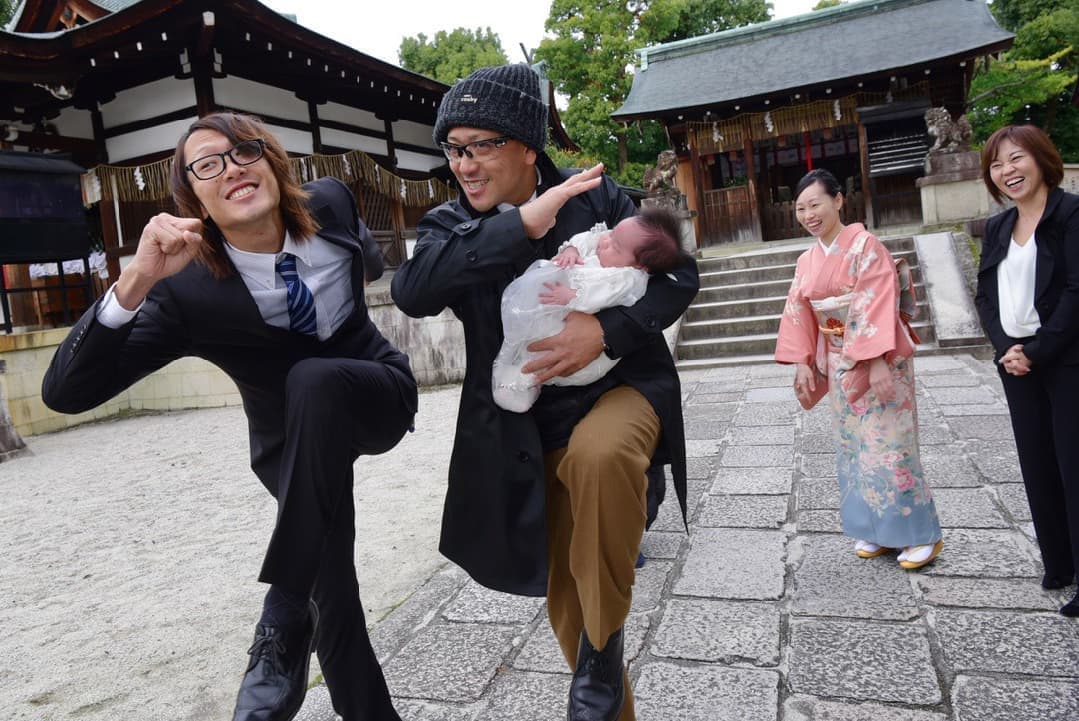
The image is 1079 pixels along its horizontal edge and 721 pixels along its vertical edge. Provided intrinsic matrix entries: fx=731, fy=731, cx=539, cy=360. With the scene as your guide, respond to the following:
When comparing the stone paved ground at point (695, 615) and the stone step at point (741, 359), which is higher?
the stone step at point (741, 359)

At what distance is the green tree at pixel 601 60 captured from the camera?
22.9 m

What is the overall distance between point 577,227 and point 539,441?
0.58 m

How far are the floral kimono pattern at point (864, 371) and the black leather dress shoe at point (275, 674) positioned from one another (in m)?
2.25

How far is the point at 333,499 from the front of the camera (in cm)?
176

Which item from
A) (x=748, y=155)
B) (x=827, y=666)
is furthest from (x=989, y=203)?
(x=827, y=666)

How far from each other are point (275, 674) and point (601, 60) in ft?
77.5

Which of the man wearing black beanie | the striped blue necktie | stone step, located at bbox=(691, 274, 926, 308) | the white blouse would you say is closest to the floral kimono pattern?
the white blouse

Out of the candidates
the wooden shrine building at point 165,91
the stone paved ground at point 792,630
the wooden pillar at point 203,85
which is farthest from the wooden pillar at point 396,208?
the stone paved ground at point 792,630

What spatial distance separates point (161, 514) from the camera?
5000 millimetres

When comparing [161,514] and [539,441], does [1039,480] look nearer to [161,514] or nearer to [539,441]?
[539,441]

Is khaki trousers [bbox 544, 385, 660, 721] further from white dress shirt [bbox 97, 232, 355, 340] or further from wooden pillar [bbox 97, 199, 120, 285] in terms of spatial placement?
wooden pillar [bbox 97, 199, 120, 285]

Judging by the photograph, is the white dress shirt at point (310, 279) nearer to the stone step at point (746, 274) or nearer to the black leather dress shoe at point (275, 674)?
the black leather dress shoe at point (275, 674)

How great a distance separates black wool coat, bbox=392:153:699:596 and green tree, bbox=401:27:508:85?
104 feet

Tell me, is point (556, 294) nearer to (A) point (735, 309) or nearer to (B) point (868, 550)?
(B) point (868, 550)
